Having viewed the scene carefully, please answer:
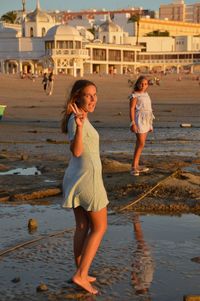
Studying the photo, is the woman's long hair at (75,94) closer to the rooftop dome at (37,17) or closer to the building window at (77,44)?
the building window at (77,44)

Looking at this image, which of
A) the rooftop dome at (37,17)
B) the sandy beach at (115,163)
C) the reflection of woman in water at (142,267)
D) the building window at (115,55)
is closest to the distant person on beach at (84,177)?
the reflection of woman in water at (142,267)

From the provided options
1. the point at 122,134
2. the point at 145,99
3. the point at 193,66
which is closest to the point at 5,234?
the point at 145,99

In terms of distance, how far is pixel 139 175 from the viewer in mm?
8969

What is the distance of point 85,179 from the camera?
4449 millimetres

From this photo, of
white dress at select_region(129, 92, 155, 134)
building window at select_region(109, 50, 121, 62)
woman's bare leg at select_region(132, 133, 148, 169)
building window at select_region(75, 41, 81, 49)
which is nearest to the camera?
woman's bare leg at select_region(132, 133, 148, 169)

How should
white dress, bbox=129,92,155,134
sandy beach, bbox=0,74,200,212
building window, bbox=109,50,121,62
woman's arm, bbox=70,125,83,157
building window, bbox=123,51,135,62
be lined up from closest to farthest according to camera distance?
woman's arm, bbox=70,125,83,157
sandy beach, bbox=0,74,200,212
white dress, bbox=129,92,155,134
building window, bbox=109,50,121,62
building window, bbox=123,51,135,62

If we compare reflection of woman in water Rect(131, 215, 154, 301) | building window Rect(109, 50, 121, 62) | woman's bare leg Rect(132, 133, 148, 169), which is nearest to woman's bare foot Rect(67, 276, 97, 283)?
reflection of woman in water Rect(131, 215, 154, 301)

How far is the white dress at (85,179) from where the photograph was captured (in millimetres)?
4434

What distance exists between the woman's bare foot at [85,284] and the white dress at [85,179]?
548 mm

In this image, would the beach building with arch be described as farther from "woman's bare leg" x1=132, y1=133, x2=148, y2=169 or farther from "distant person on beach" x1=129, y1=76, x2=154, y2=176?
"woman's bare leg" x1=132, y1=133, x2=148, y2=169

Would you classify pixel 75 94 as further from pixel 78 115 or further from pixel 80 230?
pixel 80 230

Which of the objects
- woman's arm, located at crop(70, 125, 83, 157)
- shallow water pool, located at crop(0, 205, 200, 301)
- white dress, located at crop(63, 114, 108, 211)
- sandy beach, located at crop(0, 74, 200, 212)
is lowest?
sandy beach, located at crop(0, 74, 200, 212)

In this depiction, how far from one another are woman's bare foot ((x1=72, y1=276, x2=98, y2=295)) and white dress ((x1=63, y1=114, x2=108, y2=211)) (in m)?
0.55

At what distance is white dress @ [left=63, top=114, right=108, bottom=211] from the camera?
4.43m
